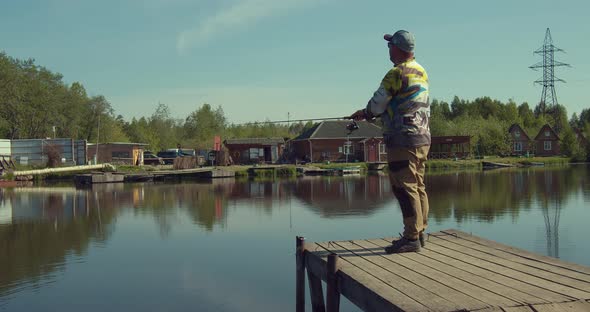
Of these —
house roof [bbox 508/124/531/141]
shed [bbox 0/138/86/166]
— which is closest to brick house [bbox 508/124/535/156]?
house roof [bbox 508/124/531/141]

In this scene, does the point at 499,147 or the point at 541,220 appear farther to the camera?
the point at 499,147

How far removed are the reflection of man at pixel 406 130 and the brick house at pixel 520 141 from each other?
77.4 m

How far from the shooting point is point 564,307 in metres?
4.09

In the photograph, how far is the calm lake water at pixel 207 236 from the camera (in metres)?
10.3

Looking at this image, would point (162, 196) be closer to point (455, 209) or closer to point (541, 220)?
point (455, 209)

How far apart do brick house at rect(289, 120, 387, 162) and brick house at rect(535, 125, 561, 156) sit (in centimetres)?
2748

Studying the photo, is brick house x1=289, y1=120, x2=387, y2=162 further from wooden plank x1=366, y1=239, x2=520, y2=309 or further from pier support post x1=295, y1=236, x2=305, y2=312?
wooden plank x1=366, y1=239, x2=520, y2=309

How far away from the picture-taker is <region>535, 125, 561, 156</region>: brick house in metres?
77.1

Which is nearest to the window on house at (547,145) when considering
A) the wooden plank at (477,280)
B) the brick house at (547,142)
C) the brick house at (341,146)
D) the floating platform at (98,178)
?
the brick house at (547,142)

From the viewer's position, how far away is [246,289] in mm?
10359

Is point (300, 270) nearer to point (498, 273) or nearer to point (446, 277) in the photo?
point (446, 277)

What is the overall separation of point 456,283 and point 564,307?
0.93 metres

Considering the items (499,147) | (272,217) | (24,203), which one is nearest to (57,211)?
(24,203)

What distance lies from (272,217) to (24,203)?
13637 mm
